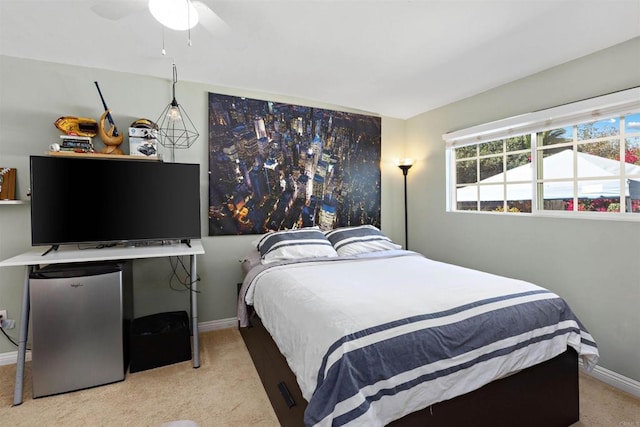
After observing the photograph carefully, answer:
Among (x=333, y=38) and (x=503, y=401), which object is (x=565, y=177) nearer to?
(x=503, y=401)

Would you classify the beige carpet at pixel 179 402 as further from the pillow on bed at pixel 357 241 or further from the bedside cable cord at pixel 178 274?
the pillow on bed at pixel 357 241

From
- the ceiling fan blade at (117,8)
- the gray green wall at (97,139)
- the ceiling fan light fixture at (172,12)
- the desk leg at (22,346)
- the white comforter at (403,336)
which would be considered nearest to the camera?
the white comforter at (403,336)

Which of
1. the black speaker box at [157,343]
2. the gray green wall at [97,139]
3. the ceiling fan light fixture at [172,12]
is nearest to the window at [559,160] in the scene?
the gray green wall at [97,139]

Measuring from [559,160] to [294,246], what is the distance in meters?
2.32

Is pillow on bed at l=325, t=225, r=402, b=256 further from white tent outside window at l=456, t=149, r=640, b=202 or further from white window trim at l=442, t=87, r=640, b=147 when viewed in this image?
white window trim at l=442, t=87, r=640, b=147

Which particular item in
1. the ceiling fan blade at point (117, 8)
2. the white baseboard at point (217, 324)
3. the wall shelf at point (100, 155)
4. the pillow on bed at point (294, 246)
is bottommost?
the white baseboard at point (217, 324)

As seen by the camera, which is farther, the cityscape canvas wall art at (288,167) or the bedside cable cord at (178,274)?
the cityscape canvas wall art at (288,167)

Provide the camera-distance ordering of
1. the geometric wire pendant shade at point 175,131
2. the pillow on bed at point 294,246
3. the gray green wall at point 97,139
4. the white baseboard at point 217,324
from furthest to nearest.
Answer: the white baseboard at point 217,324 → the geometric wire pendant shade at point 175,131 → the pillow on bed at point 294,246 → the gray green wall at point 97,139

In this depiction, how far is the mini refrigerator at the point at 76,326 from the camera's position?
1983 millimetres

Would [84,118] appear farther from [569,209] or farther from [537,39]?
[569,209]

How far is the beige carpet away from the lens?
1.75 metres

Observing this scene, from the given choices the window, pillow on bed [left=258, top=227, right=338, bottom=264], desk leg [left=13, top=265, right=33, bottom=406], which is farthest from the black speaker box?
the window

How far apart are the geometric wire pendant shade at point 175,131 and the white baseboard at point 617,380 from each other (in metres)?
3.53

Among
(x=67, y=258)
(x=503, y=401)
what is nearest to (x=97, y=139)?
(x=67, y=258)
